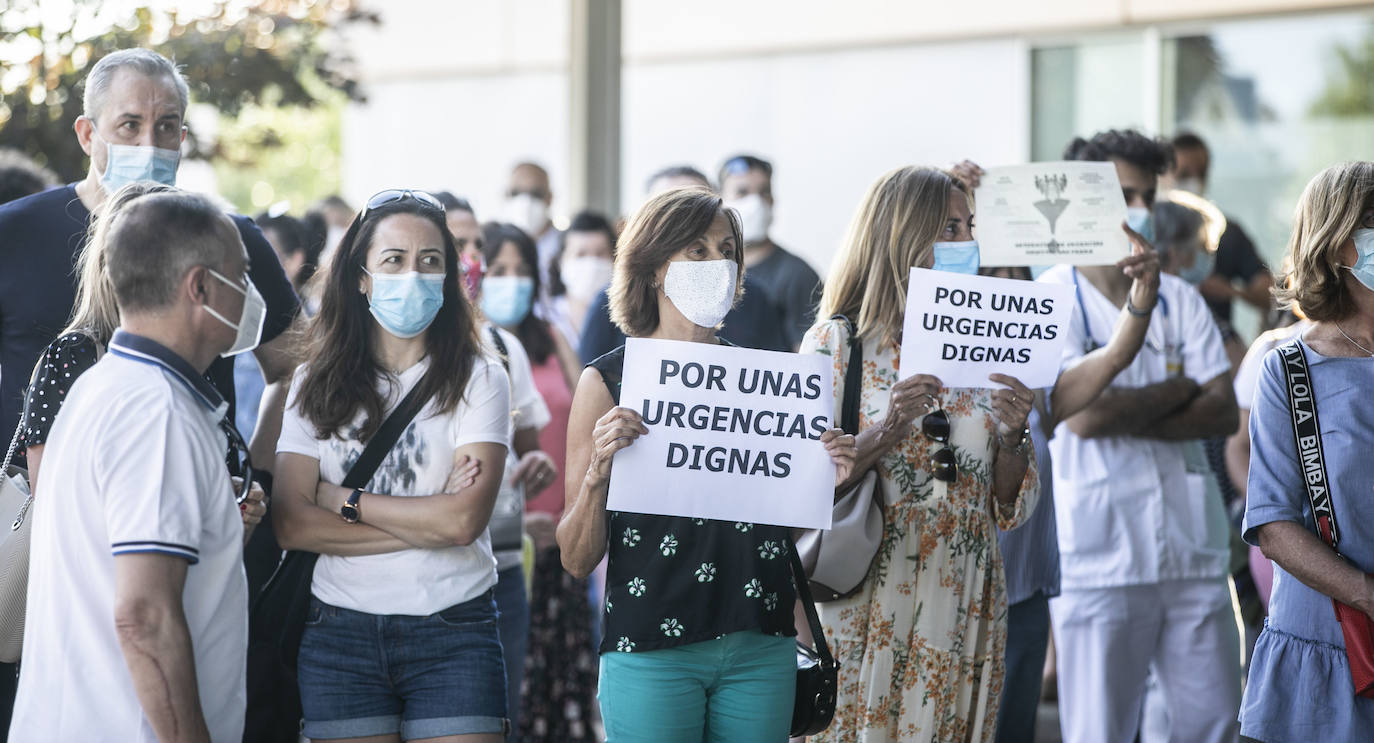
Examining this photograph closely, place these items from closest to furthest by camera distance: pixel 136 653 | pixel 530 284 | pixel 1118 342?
pixel 136 653 < pixel 1118 342 < pixel 530 284

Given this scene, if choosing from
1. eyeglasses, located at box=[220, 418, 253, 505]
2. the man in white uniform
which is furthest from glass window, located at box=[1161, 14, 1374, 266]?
eyeglasses, located at box=[220, 418, 253, 505]

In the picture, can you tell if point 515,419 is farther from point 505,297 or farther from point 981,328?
point 981,328

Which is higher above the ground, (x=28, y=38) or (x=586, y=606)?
(x=28, y=38)

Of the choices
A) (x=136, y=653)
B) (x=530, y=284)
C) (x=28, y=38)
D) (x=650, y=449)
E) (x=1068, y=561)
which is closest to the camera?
(x=136, y=653)

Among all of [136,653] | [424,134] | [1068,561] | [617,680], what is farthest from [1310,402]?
[424,134]

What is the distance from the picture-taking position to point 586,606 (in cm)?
648

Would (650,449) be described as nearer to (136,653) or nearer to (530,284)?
(136,653)

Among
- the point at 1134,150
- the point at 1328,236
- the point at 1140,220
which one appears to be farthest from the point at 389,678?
the point at 1134,150

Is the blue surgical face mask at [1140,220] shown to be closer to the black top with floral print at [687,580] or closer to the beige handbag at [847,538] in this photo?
the beige handbag at [847,538]

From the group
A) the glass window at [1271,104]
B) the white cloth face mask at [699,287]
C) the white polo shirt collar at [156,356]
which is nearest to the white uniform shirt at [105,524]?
the white polo shirt collar at [156,356]

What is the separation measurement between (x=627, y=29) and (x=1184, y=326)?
7.94 meters

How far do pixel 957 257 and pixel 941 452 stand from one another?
2.11 ft

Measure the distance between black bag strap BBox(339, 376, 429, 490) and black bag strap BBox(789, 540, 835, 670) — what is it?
1.10 meters

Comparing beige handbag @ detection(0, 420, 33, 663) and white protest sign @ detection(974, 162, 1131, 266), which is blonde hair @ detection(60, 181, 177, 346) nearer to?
beige handbag @ detection(0, 420, 33, 663)
